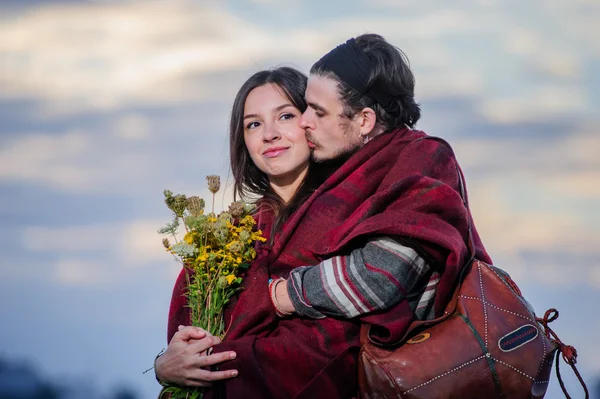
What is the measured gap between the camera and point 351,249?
13.2 ft

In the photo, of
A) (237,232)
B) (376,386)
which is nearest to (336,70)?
(237,232)

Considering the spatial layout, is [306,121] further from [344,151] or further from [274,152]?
[274,152]

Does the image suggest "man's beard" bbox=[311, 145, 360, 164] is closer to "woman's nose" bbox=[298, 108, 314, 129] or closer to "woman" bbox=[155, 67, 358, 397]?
"woman's nose" bbox=[298, 108, 314, 129]

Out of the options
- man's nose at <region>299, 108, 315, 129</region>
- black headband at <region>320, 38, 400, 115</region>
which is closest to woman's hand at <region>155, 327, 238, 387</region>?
man's nose at <region>299, 108, 315, 129</region>

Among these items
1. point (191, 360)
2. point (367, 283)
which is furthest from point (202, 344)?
point (367, 283)

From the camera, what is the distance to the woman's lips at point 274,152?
4957 millimetres

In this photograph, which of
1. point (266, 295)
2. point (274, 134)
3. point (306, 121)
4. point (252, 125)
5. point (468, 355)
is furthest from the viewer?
point (252, 125)

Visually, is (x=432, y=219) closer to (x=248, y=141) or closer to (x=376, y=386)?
(x=376, y=386)

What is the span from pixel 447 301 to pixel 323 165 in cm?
133

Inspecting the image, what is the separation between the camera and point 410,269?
12.8 ft

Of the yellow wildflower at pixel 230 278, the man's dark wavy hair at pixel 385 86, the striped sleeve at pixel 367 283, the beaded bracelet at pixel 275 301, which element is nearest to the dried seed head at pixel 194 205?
the yellow wildflower at pixel 230 278

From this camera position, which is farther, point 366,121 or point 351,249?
point 366,121

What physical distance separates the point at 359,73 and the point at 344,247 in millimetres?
1006

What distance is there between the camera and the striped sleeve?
3.87 m
